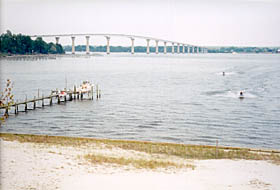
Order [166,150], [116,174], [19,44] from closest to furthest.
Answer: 1. [116,174]
2. [166,150]
3. [19,44]

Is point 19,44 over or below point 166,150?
over

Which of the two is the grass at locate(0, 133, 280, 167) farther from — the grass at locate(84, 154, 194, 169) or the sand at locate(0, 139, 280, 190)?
the sand at locate(0, 139, 280, 190)

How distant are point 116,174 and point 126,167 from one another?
2.78 ft

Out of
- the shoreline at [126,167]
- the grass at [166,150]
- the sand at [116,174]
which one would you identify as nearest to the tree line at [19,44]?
the grass at [166,150]

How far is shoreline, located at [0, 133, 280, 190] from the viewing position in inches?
472

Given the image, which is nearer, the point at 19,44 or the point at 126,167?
the point at 126,167

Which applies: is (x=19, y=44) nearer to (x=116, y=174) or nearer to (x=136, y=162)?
(x=136, y=162)

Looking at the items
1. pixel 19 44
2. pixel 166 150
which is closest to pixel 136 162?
pixel 166 150

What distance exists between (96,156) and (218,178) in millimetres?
4617

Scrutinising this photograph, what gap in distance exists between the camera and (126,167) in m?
13.6

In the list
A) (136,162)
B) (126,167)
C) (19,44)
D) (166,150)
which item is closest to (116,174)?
(126,167)

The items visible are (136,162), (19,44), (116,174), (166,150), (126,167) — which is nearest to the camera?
(116,174)

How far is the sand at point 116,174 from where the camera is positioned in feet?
38.7

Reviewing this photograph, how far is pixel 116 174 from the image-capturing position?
41.9 ft
